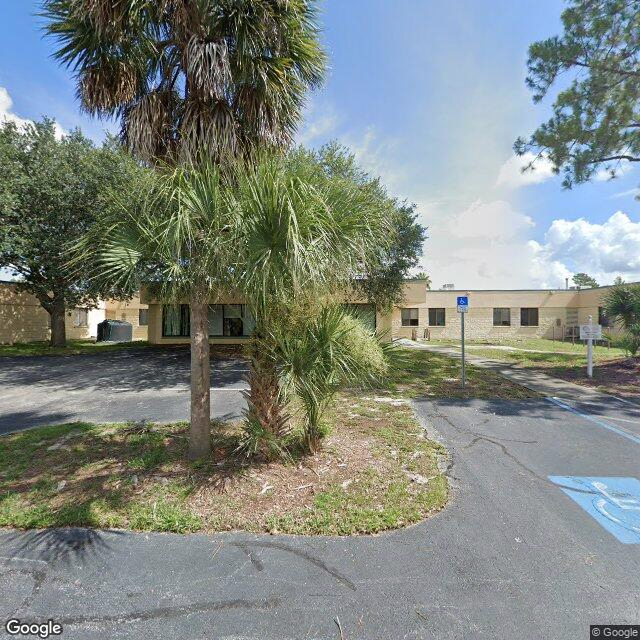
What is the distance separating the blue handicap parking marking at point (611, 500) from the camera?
10.1 ft

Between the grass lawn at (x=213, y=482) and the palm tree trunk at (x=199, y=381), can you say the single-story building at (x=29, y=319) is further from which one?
the palm tree trunk at (x=199, y=381)

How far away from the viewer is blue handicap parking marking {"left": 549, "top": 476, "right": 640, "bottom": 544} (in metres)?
3.09

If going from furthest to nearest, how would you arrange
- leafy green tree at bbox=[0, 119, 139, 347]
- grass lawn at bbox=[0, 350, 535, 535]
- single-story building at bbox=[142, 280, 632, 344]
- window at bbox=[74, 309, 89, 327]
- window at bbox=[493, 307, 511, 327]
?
window at bbox=[493, 307, 511, 327] < single-story building at bbox=[142, 280, 632, 344] < window at bbox=[74, 309, 89, 327] < leafy green tree at bbox=[0, 119, 139, 347] < grass lawn at bbox=[0, 350, 535, 535]

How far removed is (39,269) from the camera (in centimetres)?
1401

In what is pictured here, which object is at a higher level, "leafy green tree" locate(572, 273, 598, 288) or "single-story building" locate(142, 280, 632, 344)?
"leafy green tree" locate(572, 273, 598, 288)

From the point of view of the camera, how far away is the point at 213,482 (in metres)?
3.76

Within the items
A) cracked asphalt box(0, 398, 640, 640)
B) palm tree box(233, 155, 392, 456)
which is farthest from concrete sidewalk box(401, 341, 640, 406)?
cracked asphalt box(0, 398, 640, 640)

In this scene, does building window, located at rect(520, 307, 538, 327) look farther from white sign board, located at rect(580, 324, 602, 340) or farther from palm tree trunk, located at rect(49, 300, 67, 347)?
palm tree trunk, located at rect(49, 300, 67, 347)

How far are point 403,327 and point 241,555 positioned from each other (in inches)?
1066

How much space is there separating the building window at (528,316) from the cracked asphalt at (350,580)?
29.0 metres

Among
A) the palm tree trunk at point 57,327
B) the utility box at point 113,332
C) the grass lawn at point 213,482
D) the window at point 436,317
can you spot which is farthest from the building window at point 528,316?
the palm tree trunk at point 57,327

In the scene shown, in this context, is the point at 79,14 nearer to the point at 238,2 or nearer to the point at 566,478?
the point at 238,2

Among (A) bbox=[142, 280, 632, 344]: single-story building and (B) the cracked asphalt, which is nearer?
(B) the cracked asphalt

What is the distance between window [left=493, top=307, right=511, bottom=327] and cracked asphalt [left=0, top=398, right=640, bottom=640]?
28012mm
